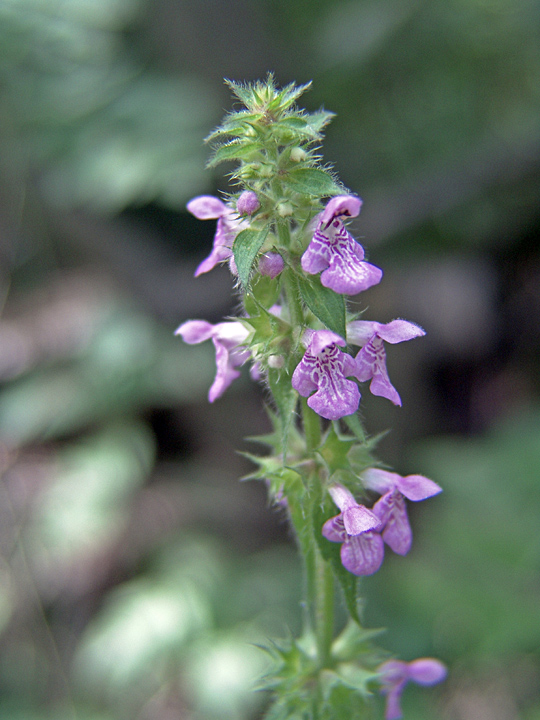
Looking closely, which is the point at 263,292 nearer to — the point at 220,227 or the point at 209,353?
the point at 220,227

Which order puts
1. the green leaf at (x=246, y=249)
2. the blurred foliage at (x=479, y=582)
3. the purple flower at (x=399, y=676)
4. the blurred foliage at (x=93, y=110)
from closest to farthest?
the green leaf at (x=246, y=249), the purple flower at (x=399, y=676), the blurred foliage at (x=479, y=582), the blurred foliage at (x=93, y=110)

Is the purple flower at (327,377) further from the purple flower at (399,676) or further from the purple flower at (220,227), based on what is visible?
the purple flower at (399,676)

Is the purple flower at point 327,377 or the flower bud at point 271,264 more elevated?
the flower bud at point 271,264

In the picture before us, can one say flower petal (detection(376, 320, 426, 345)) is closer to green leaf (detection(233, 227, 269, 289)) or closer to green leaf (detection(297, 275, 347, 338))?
green leaf (detection(297, 275, 347, 338))

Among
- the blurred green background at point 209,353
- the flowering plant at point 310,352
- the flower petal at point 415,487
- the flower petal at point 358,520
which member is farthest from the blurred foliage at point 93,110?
the flower petal at point 358,520

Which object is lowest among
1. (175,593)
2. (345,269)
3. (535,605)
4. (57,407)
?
(535,605)

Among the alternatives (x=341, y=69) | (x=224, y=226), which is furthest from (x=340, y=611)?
(x=341, y=69)

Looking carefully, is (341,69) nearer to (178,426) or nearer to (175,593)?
(178,426)

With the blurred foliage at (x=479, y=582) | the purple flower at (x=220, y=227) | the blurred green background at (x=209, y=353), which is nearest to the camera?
the purple flower at (x=220, y=227)
